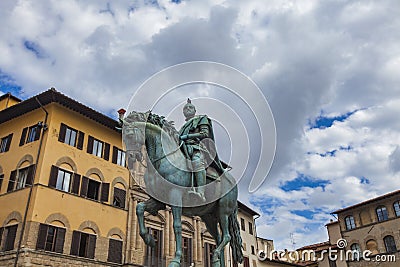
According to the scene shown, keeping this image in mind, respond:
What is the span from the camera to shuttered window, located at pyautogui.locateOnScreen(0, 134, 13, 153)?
2401 cm

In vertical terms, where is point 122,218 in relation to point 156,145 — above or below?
above

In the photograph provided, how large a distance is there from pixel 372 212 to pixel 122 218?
33296 millimetres

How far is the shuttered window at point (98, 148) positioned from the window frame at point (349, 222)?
3485 cm

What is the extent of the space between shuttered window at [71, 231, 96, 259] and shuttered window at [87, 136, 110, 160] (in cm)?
522

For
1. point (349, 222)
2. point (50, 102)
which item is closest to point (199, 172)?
point (50, 102)

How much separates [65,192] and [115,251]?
4.89m

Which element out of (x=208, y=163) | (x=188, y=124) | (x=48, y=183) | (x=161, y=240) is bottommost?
(x=208, y=163)

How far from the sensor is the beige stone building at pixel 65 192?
66.9 feet

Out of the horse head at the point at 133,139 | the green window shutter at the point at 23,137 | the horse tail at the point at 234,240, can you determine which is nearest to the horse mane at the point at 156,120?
the horse head at the point at 133,139

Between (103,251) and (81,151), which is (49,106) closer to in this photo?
(81,151)

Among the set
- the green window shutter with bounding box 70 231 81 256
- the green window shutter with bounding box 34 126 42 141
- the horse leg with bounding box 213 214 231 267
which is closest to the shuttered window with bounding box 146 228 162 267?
the green window shutter with bounding box 70 231 81 256

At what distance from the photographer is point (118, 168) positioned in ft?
86.4

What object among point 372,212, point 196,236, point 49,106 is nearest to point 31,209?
point 49,106

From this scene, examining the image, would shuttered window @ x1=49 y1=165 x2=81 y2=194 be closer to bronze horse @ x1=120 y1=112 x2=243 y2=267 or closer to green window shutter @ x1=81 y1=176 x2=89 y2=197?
green window shutter @ x1=81 y1=176 x2=89 y2=197
